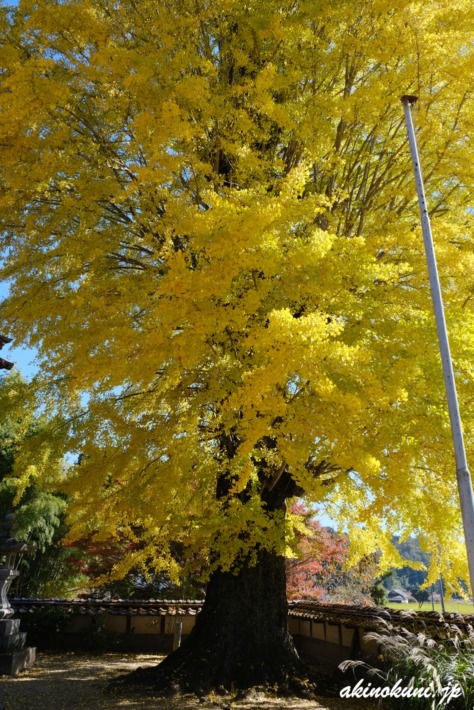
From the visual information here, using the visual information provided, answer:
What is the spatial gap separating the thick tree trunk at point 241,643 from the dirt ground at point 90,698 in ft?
1.23

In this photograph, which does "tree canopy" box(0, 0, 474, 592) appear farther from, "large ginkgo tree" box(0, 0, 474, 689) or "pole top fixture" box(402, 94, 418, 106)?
"pole top fixture" box(402, 94, 418, 106)

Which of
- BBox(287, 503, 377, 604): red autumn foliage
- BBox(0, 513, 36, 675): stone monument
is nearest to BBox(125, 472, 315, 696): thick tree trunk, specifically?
BBox(0, 513, 36, 675): stone monument

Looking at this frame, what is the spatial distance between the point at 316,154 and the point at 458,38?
2060 mm

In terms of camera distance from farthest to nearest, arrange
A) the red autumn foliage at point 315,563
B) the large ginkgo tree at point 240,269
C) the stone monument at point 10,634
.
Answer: the red autumn foliage at point 315,563 → the stone monument at point 10,634 → the large ginkgo tree at point 240,269

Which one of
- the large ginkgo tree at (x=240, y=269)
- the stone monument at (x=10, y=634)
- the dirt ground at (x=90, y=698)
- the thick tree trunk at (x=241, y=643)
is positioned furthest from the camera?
the stone monument at (x=10, y=634)

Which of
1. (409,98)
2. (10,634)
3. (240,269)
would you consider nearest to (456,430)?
(240,269)

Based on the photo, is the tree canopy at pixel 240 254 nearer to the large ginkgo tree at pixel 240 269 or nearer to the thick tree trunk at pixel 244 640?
the large ginkgo tree at pixel 240 269

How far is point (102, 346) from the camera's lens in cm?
582

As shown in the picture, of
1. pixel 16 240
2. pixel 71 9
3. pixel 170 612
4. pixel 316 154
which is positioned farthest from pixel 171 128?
pixel 170 612

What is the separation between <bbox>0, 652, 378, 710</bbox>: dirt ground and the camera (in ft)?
22.7

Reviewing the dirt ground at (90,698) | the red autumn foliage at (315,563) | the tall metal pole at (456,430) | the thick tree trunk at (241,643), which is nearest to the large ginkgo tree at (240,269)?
the thick tree trunk at (241,643)

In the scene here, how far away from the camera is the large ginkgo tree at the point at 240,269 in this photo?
4844 mm

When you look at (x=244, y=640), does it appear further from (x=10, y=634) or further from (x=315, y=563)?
(x=315, y=563)

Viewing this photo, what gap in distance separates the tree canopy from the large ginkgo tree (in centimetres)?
4
